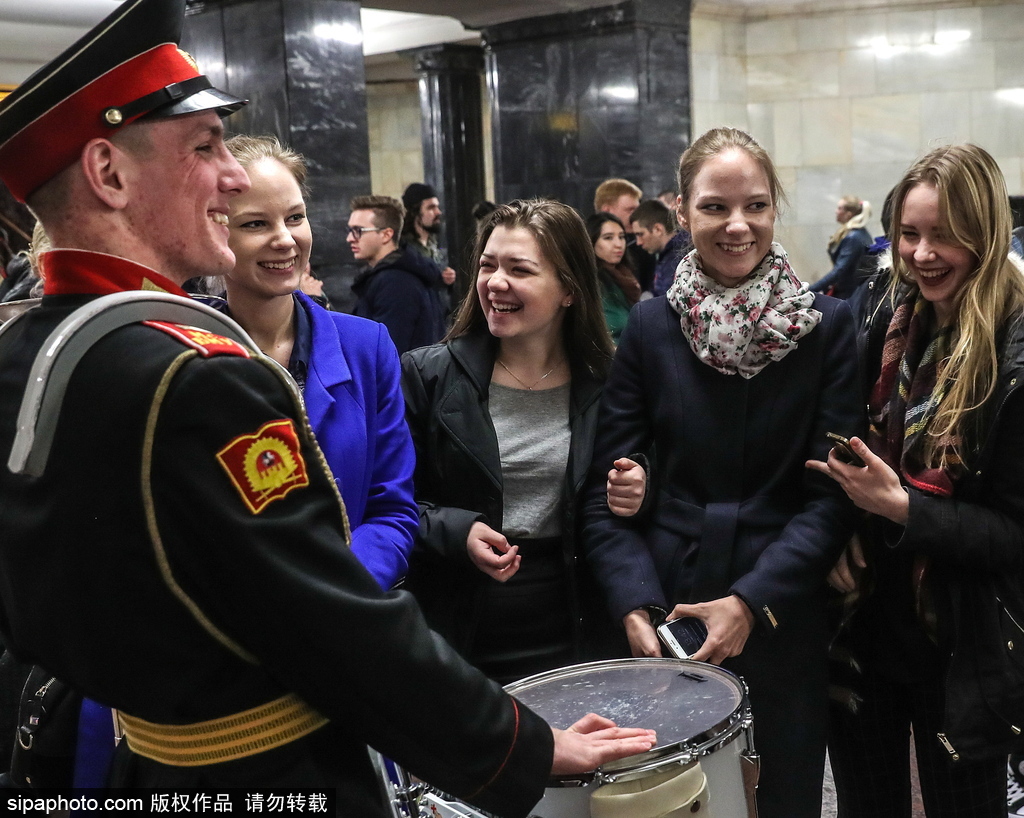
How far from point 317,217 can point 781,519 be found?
18.5 feet

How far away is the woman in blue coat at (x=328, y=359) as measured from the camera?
2.11m

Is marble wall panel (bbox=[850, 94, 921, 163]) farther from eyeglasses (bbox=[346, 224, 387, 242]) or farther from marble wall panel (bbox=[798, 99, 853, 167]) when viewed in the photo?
eyeglasses (bbox=[346, 224, 387, 242])

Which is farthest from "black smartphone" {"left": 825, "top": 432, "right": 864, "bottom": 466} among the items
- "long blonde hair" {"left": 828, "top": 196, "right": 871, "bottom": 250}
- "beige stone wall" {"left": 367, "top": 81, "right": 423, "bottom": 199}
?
"beige stone wall" {"left": 367, "top": 81, "right": 423, "bottom": 199}

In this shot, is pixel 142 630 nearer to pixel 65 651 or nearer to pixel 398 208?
pixel 65 651

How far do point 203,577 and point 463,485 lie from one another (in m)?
1.31

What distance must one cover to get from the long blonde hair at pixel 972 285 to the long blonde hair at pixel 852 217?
856cm

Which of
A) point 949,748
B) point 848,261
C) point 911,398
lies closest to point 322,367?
point 911,398

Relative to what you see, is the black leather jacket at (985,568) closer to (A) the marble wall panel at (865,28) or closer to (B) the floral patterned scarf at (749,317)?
(B) the floral patterned scarf at (749,317)

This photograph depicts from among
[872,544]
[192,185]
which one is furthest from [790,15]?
[192,185]

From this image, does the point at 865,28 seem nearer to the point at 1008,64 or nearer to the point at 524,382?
the point at 1008,64

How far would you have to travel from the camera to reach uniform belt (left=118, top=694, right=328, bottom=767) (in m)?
Result: 1.23

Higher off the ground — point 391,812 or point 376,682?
point 376,682

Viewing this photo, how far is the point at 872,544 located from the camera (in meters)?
2.32

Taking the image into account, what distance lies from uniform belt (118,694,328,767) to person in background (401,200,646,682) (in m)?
1.03
